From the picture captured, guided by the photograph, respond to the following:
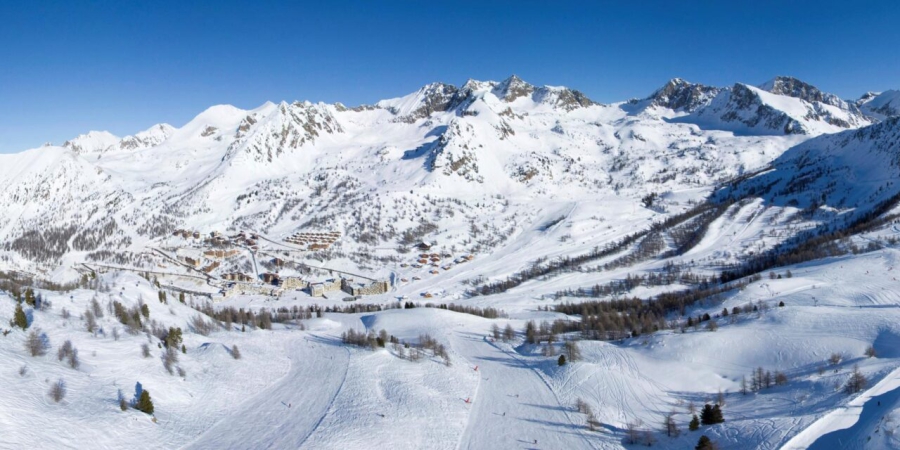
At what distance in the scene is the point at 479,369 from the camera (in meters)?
35.9

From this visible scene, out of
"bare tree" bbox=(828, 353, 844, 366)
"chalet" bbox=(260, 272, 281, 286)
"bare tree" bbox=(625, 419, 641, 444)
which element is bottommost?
"bare tree" bbox=(625, 419, 641, 444)

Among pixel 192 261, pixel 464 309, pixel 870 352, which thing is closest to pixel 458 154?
pixel 192 261

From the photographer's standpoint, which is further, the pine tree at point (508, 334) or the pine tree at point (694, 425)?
the pine tree at point (508, 334)

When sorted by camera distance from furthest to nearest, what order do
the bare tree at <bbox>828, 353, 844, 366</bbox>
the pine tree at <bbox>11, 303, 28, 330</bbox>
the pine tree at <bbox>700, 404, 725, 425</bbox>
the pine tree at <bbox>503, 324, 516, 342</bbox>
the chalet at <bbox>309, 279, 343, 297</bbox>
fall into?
the chalet at <bbox>309, 279, 343, 297</bbox> → the pine tree at <bbox>503, 324, 516, 342</bbox> → the bare tree at <bbox>828, 353, 844, 366</bbox> → the pine tree at <bbox>11, 303, 28, 330</bbox> → the pine tree at <bbox>700, 404, 725, 425</bbox>

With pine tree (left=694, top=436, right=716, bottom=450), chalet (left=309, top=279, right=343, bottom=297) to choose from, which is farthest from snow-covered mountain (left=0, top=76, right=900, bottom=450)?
chalet (left=309, top=279, right=343, bottom=297)

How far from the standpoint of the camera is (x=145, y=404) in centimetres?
2269

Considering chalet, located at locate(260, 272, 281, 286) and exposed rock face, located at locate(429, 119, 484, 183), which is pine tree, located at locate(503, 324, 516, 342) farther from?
exposed rock face, located at locate(429, 119, 484, 183)

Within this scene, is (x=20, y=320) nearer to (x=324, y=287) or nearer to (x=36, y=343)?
(x=36, y=343)

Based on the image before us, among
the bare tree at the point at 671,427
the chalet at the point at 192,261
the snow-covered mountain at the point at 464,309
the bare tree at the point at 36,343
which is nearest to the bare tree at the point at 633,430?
the snow-covered mountain at the point at 464,309

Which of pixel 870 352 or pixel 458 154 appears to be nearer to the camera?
pixel 870 352

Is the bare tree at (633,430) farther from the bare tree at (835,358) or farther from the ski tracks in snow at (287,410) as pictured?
the ski tracks in snow at (287,410)

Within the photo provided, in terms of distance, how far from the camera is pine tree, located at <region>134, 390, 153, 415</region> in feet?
74.2

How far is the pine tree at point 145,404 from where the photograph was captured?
74.2 ft

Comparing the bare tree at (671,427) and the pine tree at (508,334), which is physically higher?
the pine tree at (508,334)
